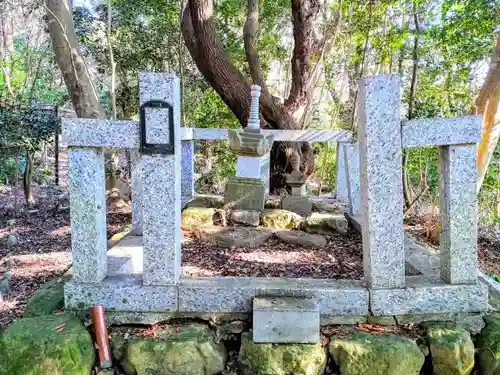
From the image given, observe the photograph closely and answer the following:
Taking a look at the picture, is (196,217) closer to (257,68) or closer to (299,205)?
(299,205)

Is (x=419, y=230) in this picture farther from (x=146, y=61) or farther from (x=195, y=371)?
(x=146, y=61)

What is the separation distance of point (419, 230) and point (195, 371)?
3726mm

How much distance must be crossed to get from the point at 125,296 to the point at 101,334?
24 cm

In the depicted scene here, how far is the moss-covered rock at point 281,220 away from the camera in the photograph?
4.41 m

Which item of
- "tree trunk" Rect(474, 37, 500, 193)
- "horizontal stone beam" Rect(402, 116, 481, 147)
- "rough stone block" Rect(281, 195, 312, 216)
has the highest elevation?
"tree trunk" Rect(474, 37, 500, 193)

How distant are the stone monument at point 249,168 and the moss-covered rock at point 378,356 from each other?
2495 millimetres

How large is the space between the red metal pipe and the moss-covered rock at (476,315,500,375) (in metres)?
2.10

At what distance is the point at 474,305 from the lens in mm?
2410

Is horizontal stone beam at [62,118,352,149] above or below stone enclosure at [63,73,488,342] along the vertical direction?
above

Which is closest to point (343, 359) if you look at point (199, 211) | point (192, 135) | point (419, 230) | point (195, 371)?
point (195, 371)

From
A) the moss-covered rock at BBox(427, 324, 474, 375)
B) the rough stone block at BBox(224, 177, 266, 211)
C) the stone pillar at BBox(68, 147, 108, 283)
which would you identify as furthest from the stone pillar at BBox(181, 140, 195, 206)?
the moss-covered rock at BBox(427, 324, 474, 375)

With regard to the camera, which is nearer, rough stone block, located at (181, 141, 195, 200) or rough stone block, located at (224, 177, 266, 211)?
rough stone block, located at (224, 177, 266, 211)

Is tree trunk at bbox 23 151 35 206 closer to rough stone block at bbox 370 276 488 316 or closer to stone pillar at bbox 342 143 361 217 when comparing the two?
stone pillar at bbox 342 143 361 217

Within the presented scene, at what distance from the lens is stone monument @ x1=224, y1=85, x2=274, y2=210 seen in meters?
4.65
